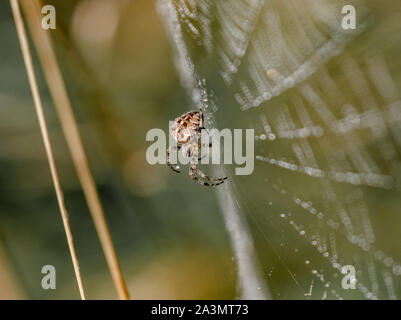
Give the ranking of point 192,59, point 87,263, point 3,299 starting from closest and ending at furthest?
point 3,299 → point 192,59 → point 87,263

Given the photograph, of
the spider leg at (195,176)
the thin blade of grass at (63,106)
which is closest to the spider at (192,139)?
the spider leg at (195,176)

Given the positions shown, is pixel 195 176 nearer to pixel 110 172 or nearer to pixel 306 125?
pixel 110 172

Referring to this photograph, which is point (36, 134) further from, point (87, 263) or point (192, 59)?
point (192, 59)

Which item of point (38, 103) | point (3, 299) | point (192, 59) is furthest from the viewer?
point (192, 59)

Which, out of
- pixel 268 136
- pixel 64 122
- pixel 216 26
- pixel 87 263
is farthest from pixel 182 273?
pixel 216 26

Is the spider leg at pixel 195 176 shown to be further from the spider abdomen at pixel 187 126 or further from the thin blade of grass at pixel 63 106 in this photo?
the thin blade of grass at pixel 63 106

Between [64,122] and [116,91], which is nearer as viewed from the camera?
[64,122]

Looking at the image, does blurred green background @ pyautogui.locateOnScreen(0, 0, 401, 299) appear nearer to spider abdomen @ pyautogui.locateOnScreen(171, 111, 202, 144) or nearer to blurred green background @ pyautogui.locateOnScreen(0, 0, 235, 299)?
blurred green background @ pyautogui.locateOnScreen(0, 0, 235, 299)

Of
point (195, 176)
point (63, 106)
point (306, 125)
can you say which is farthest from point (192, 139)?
point (63, 106)
